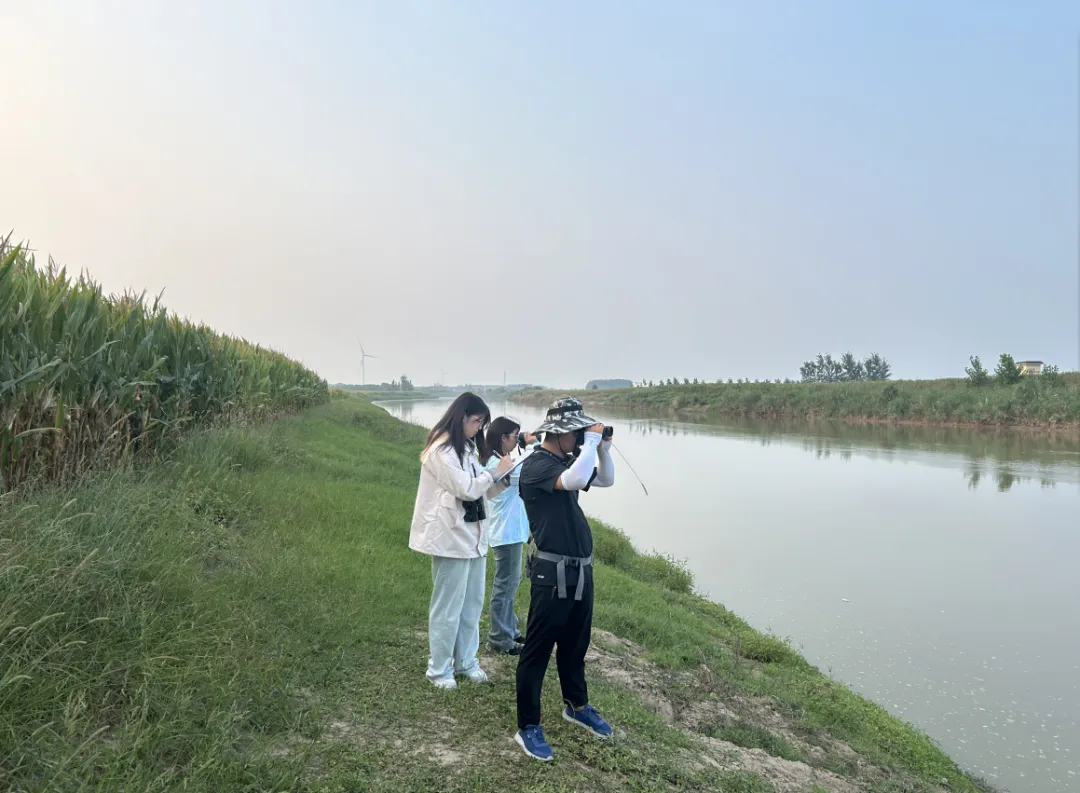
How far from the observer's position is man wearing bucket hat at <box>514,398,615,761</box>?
3.17 meters

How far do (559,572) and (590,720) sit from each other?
0.91 meters

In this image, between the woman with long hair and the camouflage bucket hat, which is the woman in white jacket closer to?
the camouflage bucket hat

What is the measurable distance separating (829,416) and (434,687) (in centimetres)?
4401

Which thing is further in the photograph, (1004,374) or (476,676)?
(1004,374)

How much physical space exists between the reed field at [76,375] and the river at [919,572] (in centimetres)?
720

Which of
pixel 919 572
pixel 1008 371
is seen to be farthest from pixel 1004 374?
pixel 919 572

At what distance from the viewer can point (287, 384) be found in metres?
17.7

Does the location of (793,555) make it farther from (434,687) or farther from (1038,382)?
(1038,382)

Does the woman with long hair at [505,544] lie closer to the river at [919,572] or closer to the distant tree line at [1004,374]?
the river at [919,572]

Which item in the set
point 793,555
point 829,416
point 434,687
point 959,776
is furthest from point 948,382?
point 434,687

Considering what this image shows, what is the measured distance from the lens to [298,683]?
3494 millimetres

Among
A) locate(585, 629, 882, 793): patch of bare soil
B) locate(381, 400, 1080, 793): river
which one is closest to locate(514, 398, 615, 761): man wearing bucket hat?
locate(585, 629, 882, 793): patch of bare soil

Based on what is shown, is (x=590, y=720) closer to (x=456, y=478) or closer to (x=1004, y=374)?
(x=456, y=478)

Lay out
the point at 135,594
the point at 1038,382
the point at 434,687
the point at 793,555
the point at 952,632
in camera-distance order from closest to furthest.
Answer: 1. the point at 135,594
2. the point at 434,687
3. the point at 952,632
4. the point at 793,555
5. the point at 1038,382
